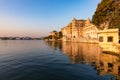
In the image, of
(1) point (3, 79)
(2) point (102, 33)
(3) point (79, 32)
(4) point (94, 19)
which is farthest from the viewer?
(3) point (79, 32)

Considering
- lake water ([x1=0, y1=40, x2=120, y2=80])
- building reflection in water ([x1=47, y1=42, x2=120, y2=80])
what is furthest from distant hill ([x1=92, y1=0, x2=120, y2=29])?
lake water ([x1=0, y1=40, x2=120, y2=80])

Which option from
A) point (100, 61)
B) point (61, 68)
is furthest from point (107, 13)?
point (61, 68)

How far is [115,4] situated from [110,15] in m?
6.44

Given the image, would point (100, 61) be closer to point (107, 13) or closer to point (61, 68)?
point (61, 68)

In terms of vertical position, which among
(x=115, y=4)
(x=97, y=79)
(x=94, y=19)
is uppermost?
(x=115, y=4)

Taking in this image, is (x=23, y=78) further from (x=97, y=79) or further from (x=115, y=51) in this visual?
(x=115, y=51)

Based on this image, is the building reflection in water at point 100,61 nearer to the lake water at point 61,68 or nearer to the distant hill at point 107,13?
the lake water at point 61,68

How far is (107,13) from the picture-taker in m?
72.2

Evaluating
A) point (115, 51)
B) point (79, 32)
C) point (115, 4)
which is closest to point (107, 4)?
point (115, 4)

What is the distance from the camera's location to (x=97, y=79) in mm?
15320

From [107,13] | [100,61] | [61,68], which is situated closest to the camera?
[61,68]

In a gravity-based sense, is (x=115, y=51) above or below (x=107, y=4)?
below

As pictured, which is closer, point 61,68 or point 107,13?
point 61,68

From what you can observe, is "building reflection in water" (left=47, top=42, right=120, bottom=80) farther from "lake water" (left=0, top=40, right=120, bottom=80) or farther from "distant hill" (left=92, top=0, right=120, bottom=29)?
"distant hill" (left=92, top=0, right=120, bottom=29)
